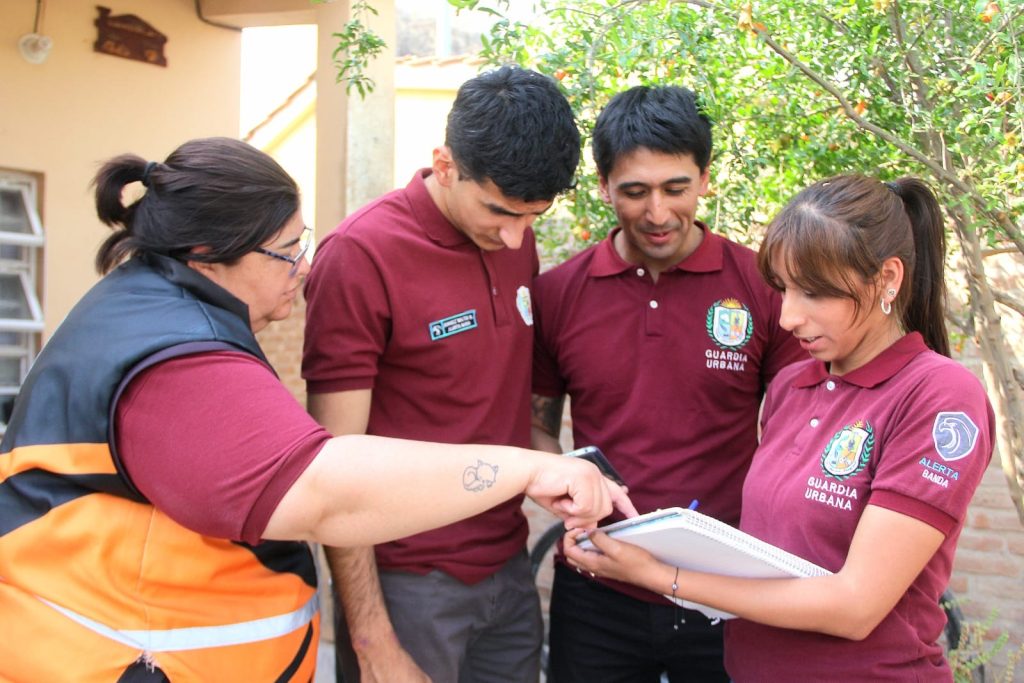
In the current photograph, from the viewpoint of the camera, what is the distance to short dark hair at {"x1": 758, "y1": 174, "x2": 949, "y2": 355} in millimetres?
2061

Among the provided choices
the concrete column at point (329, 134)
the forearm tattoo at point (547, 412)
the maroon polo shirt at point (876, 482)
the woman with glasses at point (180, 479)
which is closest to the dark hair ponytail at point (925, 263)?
the maroon polo shirt at point (876, 482)

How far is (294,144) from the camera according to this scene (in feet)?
37.3

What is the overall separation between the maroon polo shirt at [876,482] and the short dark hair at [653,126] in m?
0.82

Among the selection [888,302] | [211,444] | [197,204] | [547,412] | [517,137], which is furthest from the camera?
[547,412]

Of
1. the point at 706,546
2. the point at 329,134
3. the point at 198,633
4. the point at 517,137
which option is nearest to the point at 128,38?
the point at 329,134

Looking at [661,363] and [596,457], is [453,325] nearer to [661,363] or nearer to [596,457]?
[596,457]

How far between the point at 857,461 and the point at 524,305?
1044mm

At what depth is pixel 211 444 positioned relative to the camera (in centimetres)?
167

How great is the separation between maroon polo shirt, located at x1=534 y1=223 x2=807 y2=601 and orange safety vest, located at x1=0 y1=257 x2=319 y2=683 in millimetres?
1191

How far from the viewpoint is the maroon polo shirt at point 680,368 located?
2.71 metres

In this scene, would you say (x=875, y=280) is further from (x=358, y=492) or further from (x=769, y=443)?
(x=358, y=492)

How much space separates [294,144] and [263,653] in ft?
32.8

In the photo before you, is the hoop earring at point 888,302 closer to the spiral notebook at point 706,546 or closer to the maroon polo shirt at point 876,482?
the maroon polo shirt at point 876,482

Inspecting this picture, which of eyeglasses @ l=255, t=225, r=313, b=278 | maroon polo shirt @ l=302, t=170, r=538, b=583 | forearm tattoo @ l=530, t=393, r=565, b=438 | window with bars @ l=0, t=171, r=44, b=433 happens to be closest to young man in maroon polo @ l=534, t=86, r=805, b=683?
forearm tattoo @ l=530, t=393, r=565, b=438
